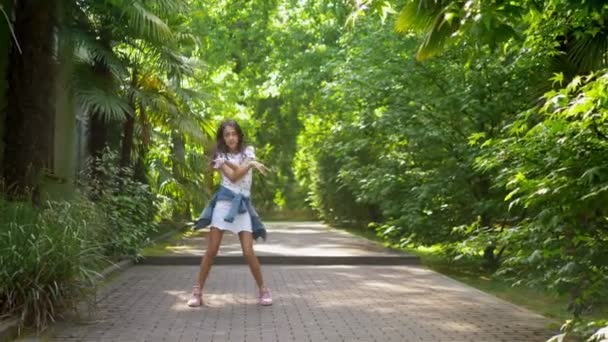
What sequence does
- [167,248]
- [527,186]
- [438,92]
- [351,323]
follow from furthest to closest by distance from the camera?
[167,248], [438,92], [351,323], [527,186]

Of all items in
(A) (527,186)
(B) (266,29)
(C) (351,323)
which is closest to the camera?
(A) (527,186)

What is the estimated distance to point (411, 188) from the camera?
15.4m

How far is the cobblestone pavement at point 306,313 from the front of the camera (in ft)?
24.4

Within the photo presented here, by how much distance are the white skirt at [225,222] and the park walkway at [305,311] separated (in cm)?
85

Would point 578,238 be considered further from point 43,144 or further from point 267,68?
point 267,68

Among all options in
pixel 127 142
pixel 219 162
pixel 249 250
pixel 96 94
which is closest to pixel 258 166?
pixel 219 162

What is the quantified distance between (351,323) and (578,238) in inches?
89.0

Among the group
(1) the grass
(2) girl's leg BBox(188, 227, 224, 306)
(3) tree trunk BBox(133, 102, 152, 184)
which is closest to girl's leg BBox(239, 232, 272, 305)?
(2) girl's leg BBox(188, 227, 224, 306)

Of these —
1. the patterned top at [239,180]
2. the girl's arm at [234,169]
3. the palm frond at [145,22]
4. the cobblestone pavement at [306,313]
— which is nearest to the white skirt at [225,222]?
the patterned top at [239,180]

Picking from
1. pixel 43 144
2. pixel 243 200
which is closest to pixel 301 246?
pixel 43 144

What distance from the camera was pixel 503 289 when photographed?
12336 millimetres

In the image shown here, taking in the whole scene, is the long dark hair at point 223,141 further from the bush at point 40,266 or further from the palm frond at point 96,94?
the palm frond at point 96,94

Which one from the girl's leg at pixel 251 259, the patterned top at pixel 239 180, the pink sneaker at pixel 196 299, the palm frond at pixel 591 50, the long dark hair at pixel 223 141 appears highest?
the palm frond at pixel 591 50

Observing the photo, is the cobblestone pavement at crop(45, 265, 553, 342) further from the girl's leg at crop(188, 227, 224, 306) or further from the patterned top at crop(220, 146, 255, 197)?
the patterned top at crop(220, 146, 255, 197)
